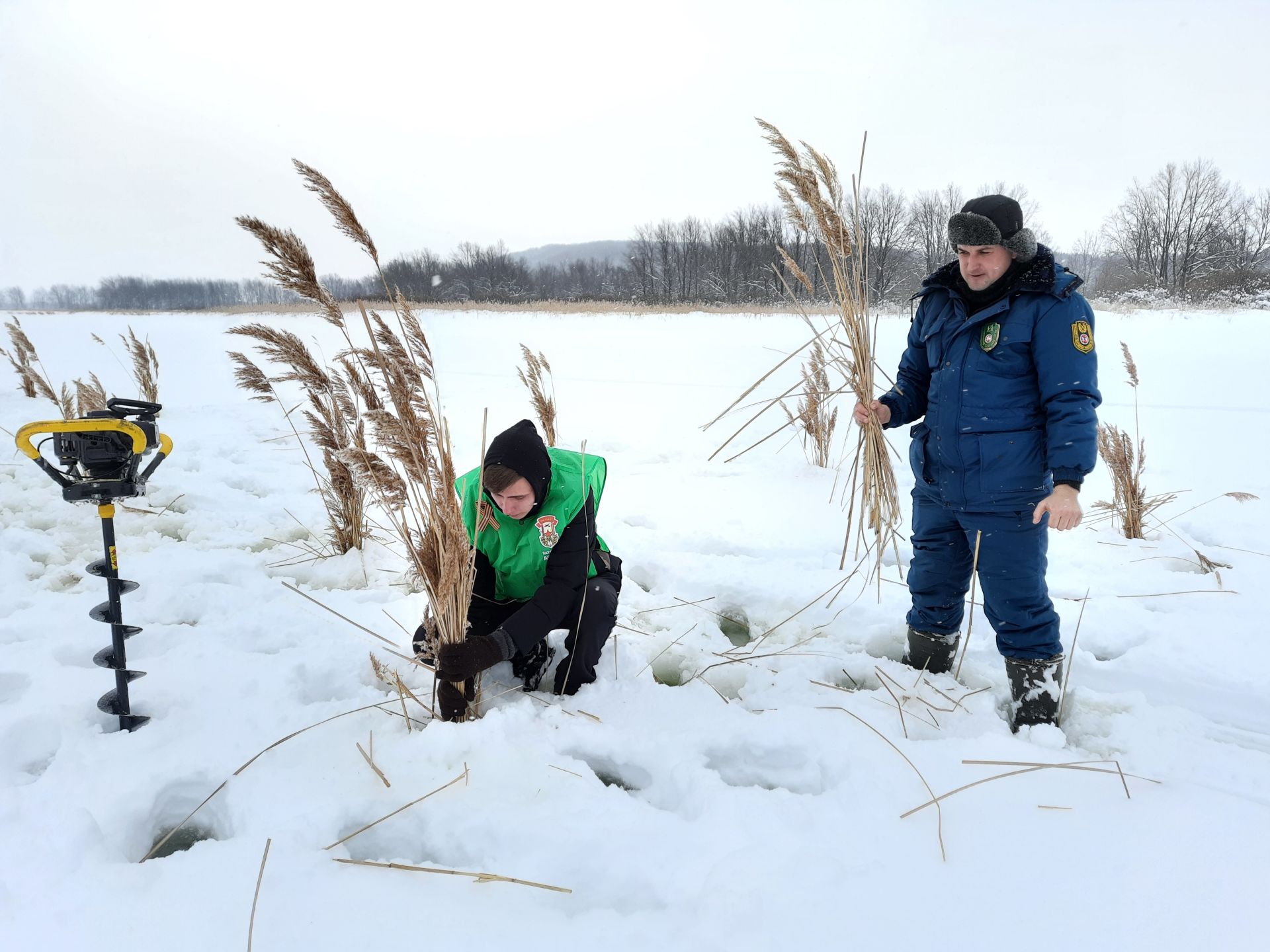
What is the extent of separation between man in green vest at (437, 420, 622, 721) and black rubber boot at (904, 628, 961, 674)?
→ 3.13 ft

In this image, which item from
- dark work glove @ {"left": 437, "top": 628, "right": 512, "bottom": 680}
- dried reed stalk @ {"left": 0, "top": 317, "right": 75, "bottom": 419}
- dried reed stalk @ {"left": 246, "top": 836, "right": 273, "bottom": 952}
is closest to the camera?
dried reed stalk @ {"left": 246, "top": 836, "right": 273, "bottom": 952}

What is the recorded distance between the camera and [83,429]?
4.28 ft

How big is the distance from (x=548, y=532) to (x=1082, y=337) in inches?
56.4

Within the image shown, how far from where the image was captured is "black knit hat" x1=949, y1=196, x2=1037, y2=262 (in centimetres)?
151

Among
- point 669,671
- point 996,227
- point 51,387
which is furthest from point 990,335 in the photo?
point 51,387

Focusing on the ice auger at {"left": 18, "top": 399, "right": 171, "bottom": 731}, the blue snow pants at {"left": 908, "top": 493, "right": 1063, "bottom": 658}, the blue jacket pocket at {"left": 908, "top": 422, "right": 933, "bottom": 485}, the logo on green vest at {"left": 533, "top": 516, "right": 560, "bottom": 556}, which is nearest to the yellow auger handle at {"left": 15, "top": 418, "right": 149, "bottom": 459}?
the ice auger at {"left": 18, "top": 399, "right": 171, "bottom": 731}

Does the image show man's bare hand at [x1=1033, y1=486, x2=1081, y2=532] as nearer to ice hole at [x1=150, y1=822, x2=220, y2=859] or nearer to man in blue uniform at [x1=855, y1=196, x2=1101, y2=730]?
man in blue uniform at [x1=855, y1=196, x2=1101, y2=730]

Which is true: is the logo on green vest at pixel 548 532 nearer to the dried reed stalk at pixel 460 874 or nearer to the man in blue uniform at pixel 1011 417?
the dried reed stalk at pixel 460 874

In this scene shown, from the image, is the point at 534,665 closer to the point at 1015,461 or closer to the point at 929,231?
the point at 1015,461

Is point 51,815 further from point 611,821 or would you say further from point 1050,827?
point 1050,827

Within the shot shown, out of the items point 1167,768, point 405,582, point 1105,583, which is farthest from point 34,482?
point 1105,583

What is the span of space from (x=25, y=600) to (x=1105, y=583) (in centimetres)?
403

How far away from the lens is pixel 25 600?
6.89 feet

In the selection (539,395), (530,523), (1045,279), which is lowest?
(530,523)
